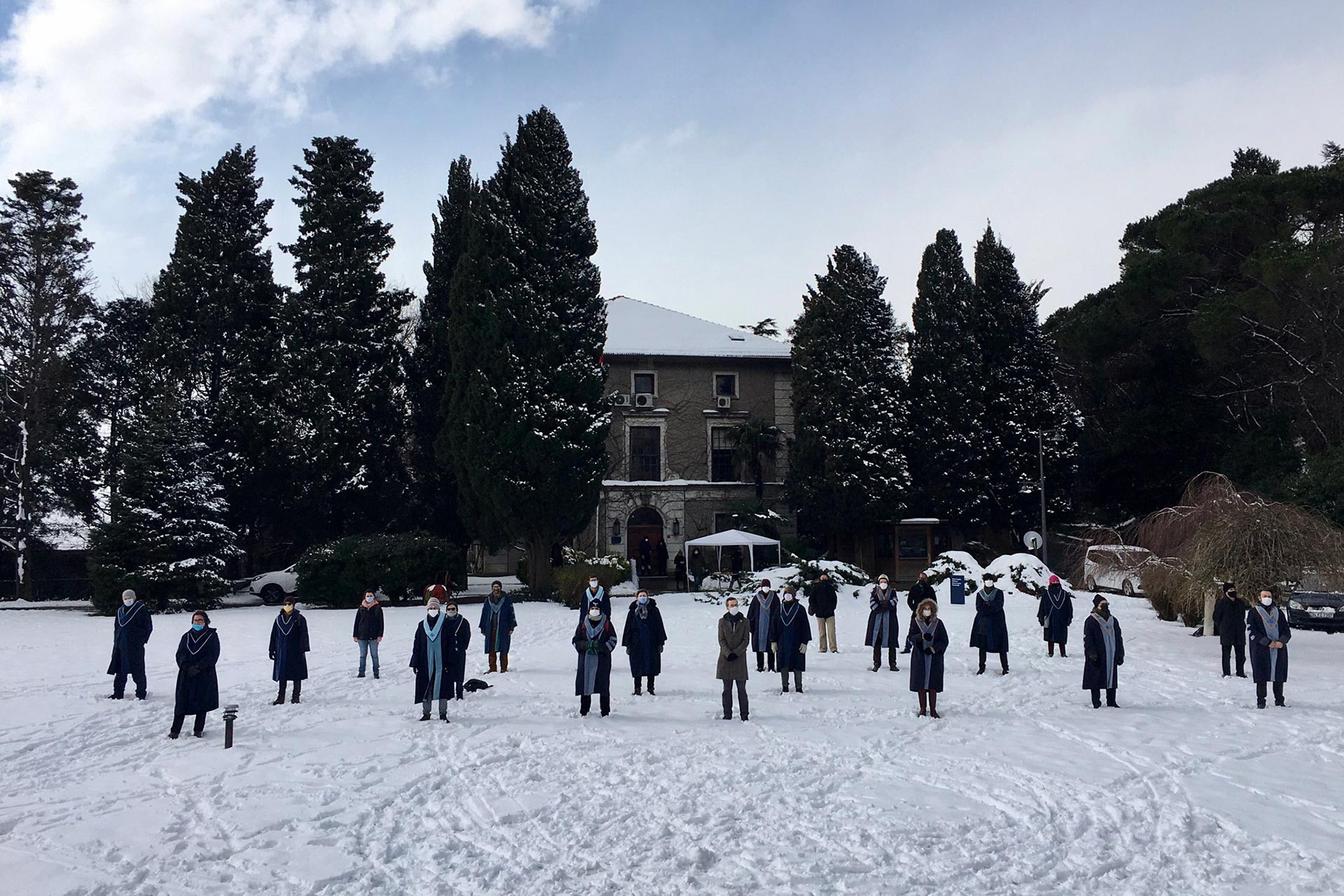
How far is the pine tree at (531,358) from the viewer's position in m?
29.7

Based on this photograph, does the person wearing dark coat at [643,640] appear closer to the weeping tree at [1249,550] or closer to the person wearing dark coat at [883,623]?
the person wearing dark coat at [883,623]

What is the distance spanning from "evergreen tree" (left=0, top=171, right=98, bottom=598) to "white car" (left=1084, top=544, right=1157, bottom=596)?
110 ft

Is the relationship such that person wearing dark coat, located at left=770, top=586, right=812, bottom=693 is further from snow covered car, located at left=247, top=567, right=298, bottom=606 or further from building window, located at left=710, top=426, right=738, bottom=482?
building window, located at left=710, top=426, right=738, bottom=482

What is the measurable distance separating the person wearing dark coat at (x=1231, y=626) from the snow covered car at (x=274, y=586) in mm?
26785

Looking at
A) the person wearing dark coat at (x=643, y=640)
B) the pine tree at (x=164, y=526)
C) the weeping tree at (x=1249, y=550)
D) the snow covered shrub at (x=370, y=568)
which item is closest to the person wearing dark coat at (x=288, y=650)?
the person wearing dark coat at (x=643, y=640)

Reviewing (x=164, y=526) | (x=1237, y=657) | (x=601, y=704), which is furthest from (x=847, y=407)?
(x=601, y=704)

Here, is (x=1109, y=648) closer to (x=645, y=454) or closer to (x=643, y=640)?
(x=643, y=640)

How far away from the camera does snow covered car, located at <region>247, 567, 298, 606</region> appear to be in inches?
1258

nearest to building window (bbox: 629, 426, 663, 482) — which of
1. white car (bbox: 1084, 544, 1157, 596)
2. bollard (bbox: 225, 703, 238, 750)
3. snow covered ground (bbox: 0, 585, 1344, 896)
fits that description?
white car (bbox: 1084, 544, 1157, 596)

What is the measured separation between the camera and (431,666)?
468 inches

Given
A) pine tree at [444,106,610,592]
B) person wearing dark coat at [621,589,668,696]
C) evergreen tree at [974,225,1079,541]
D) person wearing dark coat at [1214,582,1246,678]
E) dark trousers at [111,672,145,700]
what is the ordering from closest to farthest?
dark trousers at [111,672,145,700], person wearing dark coat at [621,589,668,696], person wearing dark coat at [1214,582,1246,678], pine tree at [444,106,610,592], evergreen tree at [974,225,1079,541]

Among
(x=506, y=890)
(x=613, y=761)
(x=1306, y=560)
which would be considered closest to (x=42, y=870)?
(x=506, y=890)

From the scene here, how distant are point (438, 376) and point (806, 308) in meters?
14.8

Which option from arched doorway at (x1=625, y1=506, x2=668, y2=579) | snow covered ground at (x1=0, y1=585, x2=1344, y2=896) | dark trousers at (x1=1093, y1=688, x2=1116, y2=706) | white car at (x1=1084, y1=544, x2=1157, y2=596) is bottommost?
snow covered ground at (x1=0, y1=585, x2=1344, y2=896)
